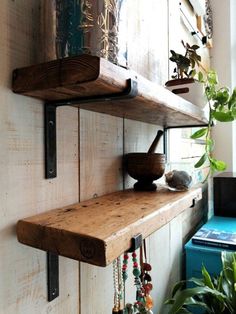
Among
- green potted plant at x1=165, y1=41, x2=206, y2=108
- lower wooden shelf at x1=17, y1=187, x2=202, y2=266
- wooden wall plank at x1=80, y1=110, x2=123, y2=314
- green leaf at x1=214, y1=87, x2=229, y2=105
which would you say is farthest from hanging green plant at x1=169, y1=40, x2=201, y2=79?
lower wooden shelf at x1=17, y1=187, x2=202, y2=266

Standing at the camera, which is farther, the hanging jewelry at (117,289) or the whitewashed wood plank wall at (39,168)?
the hanging jewelry at (117,289)

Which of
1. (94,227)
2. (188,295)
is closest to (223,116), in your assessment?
(188,295)

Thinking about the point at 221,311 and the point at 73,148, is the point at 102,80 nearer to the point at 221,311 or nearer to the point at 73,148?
the point at 73,148

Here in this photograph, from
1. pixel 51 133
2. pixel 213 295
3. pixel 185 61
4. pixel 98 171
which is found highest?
pixel 185 61

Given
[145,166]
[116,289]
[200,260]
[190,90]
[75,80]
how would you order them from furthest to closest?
[200,260], [190,90], [145,166], [116,289], [75,80]

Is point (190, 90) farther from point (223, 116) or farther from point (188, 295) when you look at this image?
point (188, 295)

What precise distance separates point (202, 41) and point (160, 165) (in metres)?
1.66

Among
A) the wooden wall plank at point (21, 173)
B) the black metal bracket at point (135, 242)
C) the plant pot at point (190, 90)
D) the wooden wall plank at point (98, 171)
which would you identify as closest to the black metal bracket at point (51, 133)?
the wooden wall plank at point (21, 173)

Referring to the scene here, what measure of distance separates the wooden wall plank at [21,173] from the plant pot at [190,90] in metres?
0.62

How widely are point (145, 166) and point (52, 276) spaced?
17.8 inches

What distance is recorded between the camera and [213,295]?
123 centimetres

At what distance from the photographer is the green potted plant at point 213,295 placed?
1149 millimetres

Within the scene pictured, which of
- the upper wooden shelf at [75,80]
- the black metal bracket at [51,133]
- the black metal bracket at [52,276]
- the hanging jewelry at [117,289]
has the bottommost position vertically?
the hanging jewelry at [117,289]

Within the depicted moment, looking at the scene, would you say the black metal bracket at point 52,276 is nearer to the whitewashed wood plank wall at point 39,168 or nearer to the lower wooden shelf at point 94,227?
the whitewashed wood plank wall at point 39,168
